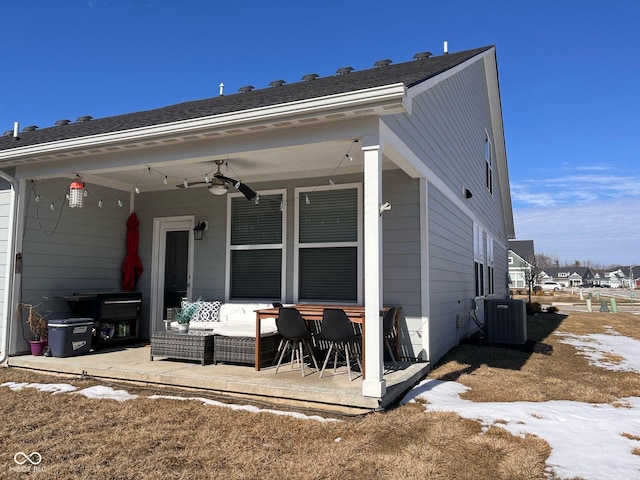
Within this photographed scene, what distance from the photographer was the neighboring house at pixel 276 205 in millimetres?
4250

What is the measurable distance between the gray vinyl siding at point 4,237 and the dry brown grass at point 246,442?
1659 mm

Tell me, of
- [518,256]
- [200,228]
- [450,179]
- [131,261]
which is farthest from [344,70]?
[518,256]

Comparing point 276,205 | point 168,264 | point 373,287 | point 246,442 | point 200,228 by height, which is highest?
point 276,205

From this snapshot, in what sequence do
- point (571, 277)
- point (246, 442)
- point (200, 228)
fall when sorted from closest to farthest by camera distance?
point (246, 442) < point (200, 228) < point (571, 277)

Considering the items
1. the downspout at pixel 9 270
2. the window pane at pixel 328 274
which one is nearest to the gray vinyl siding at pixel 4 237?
the downspout at pixel 9 270

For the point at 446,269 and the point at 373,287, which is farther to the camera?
the point at 446,269

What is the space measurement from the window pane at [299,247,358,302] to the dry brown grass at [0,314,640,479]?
2.26 metres

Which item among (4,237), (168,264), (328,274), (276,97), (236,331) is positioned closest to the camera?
(276,97)

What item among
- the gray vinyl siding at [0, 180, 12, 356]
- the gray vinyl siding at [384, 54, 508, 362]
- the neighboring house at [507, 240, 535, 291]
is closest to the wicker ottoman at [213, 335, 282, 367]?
the gray vinyl siding at [384, 54, 508, 362]

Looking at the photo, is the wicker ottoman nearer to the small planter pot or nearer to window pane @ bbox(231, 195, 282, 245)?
window pane @ bbox(231, 195, 282, 245)

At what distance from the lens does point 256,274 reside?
6781 mm

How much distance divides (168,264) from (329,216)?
10.2ft

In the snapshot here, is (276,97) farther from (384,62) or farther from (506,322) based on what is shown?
(506,322)

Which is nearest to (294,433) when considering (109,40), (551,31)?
(551,31)
